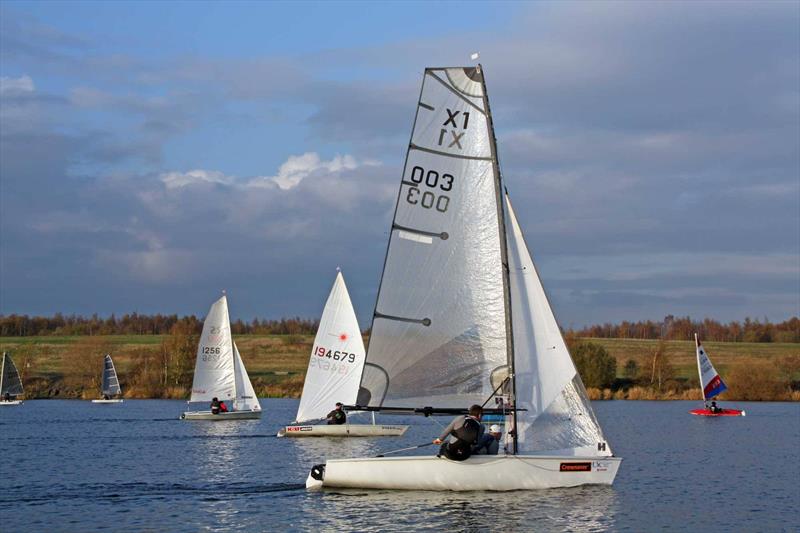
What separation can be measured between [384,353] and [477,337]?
2.42 metres

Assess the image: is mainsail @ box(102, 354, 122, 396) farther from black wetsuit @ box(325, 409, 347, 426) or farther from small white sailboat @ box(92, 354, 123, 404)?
black wetsuit @ box(325, 409, 347, 426)

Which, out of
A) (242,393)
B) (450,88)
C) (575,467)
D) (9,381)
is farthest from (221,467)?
(9,381)

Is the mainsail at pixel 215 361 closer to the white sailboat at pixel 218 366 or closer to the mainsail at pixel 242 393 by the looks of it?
the white sailboat at pixel 218 366

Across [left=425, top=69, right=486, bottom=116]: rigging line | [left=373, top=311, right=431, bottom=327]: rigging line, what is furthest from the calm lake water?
[left=425, top=69, right=486, bottom=116]: rigging line

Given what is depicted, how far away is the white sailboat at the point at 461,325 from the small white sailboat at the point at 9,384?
269 feet

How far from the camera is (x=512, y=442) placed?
2691 centimetres

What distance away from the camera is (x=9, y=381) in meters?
102

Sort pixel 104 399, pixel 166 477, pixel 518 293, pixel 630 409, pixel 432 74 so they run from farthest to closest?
pixel 104 399 < pixel 630 409 < pixel 166 477 < pixel 518 293 < pixel 432 74

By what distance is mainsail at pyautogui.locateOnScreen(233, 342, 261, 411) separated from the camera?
66.6 meters

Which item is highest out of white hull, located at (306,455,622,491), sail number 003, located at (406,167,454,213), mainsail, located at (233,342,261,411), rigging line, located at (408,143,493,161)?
rigging line, located at (408,143,493,161)

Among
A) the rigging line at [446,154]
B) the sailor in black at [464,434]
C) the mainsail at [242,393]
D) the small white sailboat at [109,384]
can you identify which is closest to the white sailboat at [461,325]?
the rigging line at [446,154]

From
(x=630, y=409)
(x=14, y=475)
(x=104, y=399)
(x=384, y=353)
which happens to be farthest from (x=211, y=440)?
(x=104, y=399)

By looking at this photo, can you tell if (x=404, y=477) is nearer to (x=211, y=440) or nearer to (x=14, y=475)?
(x=14, y=475)

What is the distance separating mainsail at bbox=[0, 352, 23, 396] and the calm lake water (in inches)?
1657
